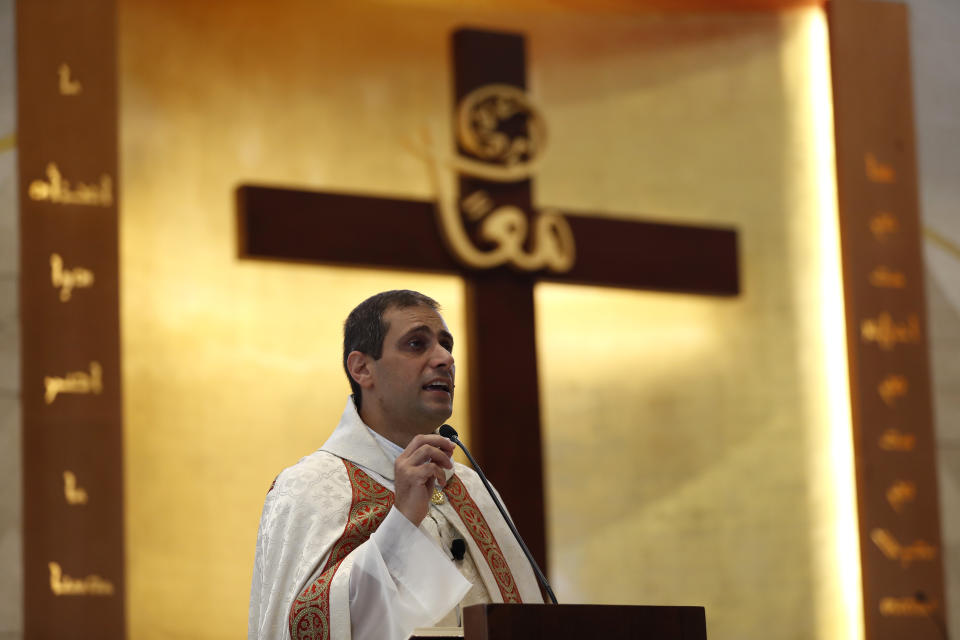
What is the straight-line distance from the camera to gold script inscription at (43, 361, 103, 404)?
18.1 ft

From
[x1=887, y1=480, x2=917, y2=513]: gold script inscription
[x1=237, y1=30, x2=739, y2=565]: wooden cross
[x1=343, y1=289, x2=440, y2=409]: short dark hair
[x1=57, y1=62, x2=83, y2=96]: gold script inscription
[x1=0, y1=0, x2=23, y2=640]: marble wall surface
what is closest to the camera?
[x1=343, y1=289, x2=440, y2=409]: short dark hair

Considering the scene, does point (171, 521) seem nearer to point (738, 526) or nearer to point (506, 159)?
point (506, 159)

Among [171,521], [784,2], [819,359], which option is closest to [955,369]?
[819,359]

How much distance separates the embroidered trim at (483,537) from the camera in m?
3.70

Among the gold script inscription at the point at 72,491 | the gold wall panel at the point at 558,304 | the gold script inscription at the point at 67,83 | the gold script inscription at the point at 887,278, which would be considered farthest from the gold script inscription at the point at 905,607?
the gold script inscription at the point at 67,83

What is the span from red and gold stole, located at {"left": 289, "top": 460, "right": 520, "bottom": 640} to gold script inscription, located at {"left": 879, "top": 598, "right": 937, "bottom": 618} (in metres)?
3.66

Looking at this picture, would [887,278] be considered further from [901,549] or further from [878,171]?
[901,549]

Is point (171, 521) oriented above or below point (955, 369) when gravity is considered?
below

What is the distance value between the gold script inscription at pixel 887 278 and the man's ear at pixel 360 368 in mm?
4081

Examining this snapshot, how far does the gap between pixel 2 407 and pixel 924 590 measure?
165 inches

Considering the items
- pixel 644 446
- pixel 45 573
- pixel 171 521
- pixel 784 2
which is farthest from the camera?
pixel 784 2

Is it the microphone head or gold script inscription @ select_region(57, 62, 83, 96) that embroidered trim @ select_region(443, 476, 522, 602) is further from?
gold script inscription @ select_region(57, 62, 83, 96)

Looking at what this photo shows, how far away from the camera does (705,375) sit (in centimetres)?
713

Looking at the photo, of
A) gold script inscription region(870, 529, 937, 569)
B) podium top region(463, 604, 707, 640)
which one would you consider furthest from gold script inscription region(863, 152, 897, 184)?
podium top region(463, 604, 707, 640)
